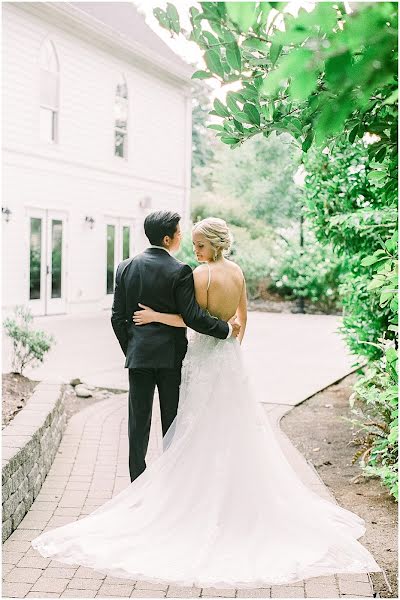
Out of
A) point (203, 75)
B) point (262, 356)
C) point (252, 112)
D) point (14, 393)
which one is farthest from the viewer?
point (262, 356)

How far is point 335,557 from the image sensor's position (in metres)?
4.07

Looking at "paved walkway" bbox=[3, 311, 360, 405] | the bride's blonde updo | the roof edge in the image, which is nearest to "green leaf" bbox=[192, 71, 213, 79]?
the bride's blonde updo

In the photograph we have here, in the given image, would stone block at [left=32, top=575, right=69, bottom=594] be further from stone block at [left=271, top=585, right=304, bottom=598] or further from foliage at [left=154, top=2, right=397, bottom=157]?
foliage at [left=154, top=2, right=397, bottom=157]

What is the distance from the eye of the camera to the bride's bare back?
4.79 metres

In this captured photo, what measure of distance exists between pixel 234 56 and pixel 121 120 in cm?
1910

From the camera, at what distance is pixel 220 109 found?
11.6ft

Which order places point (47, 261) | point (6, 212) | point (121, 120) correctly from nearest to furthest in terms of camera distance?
point (6, 212) < point (47, 261) < point (121, 120)

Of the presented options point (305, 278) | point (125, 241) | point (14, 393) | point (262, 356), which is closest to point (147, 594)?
point (14, 393)

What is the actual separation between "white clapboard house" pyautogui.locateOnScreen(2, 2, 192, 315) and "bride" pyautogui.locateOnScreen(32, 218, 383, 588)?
12505mm

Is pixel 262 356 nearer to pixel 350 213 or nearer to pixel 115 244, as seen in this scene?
pixel 350 213

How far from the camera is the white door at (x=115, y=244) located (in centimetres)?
2078

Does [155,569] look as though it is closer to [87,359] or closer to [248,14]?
[248,14]

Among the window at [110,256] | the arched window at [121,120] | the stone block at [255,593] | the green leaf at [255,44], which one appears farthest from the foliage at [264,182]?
the green leaf at [255,44]

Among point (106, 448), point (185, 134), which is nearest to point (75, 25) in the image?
point (185, 134)
